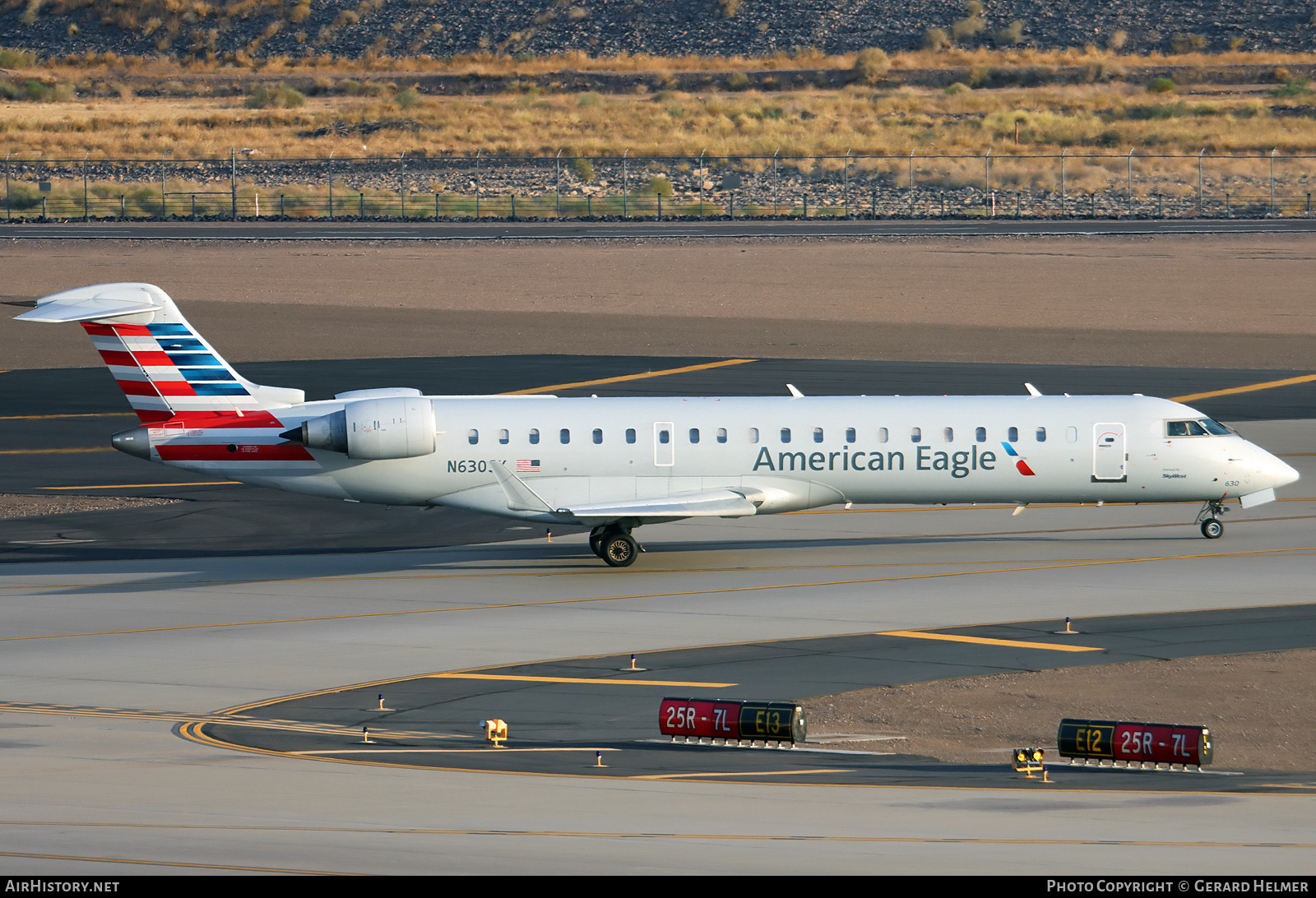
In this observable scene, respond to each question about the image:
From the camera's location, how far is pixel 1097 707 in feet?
77.2

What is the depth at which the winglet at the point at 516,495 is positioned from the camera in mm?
33562

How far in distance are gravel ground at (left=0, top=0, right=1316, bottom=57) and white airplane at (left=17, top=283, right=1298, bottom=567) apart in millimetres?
136106

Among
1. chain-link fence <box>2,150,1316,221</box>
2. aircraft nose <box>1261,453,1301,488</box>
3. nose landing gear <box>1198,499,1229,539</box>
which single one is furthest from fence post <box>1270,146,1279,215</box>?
aircraft nose <box>1261,453,1301,488</box>

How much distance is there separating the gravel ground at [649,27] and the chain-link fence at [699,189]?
53.3 metres

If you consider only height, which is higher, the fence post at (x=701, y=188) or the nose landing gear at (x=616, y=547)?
the fence post at (x=701, y=188)

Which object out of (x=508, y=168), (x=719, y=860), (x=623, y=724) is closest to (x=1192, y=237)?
(x=508, y=168)

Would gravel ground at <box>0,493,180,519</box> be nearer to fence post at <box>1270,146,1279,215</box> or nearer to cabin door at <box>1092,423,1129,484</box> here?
cabin door at <box>1092,423,1129,484</box>

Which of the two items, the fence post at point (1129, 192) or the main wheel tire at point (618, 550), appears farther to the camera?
the fence post at point (1129, 192)

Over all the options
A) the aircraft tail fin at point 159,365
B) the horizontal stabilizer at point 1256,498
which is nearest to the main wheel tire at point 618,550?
the aircraft tail fin at point 159,365

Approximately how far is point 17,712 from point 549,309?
51181 millimetres

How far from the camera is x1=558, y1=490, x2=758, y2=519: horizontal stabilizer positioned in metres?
33.2

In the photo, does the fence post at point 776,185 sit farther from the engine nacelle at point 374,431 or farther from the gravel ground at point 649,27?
the engine nacelle at point 374,431

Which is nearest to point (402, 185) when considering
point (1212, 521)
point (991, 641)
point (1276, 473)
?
point (1212, 521)

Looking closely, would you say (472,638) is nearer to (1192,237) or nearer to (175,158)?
(1192,237)
